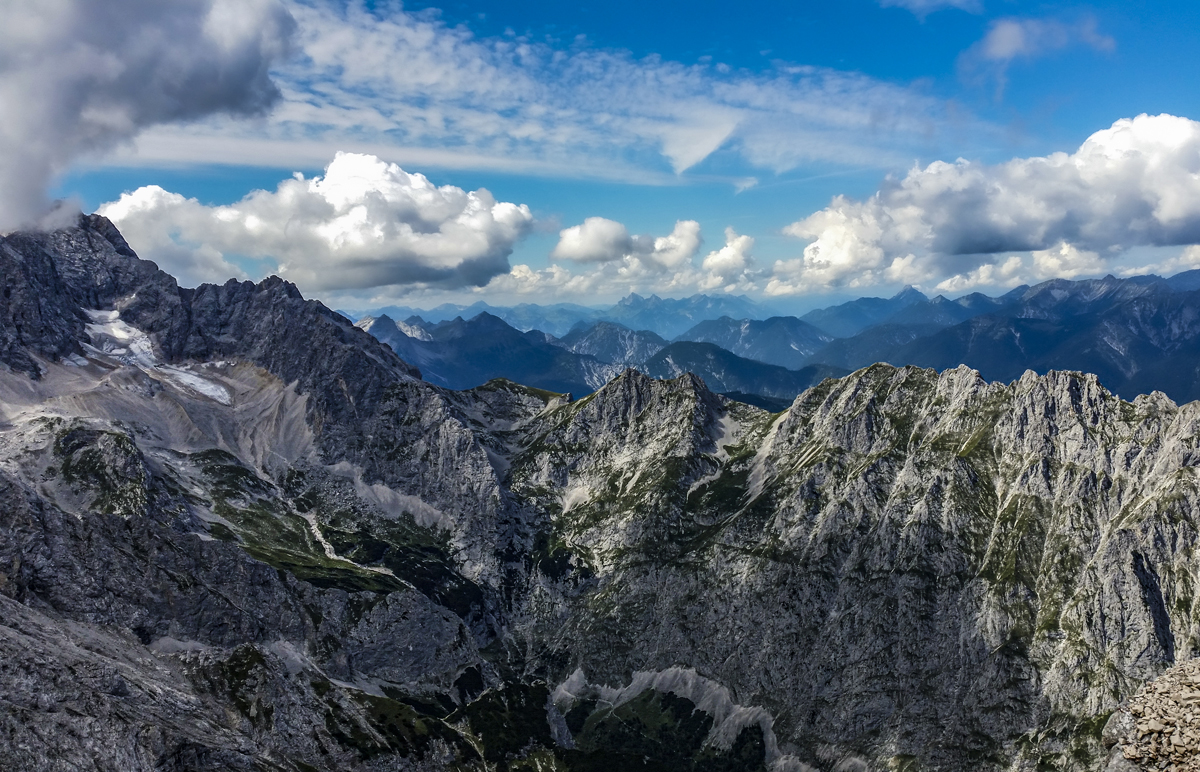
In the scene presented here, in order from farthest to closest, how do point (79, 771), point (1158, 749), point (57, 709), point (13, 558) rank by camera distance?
point (13, 558) → point (57, 709) → point (79, 771) → point (1158, 749)

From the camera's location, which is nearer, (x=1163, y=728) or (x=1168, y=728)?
(x=1168, y=728)

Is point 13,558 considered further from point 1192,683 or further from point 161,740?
point 1192,683

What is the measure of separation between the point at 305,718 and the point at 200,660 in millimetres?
30142

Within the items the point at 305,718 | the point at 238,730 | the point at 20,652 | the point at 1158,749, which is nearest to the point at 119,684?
the point at 20,652

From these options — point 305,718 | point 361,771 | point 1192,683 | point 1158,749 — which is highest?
point 1192,683

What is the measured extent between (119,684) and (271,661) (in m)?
52.4

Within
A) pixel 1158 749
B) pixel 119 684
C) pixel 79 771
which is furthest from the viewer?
pixel 119 684

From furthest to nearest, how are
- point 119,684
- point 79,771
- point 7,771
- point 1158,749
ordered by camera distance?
point 119,684, point 79,771, point 7,771, point 1158,749

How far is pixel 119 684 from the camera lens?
147 meters

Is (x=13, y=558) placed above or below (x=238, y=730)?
above

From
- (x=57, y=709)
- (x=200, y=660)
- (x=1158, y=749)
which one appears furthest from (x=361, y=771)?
(x=1158, y=749)

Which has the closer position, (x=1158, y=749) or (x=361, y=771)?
(x=1158, y=749)

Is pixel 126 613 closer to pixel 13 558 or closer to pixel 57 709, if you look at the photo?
pixel 13 558

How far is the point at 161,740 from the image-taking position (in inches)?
5143
